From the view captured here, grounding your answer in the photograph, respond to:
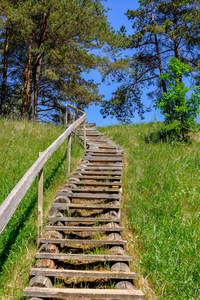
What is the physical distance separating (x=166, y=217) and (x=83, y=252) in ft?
5.39

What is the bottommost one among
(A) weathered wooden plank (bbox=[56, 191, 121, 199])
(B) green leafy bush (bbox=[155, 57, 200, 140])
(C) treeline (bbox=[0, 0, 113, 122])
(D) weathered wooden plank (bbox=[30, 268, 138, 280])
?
(D) weathered wooden plank (bbox=[30, 268, 138, 280])

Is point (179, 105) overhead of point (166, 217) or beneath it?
overhead

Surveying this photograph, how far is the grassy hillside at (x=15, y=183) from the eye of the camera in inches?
138

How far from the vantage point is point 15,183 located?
5367 mm

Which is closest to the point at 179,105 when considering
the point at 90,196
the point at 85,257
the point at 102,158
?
the point at 102,158

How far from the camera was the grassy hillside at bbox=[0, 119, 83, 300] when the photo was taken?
3.51 metres

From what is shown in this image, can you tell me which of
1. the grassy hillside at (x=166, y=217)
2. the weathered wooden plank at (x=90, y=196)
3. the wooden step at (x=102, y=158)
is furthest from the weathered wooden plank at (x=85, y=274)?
the wooden step at (x=102, y=158)

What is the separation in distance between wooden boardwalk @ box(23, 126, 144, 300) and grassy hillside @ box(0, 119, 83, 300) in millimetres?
219

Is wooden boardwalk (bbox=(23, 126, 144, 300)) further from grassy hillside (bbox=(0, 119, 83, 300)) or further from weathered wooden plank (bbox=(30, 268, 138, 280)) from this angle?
grassy hillside (bbox=(0, 119, 83, 300))

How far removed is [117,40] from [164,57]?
377cm

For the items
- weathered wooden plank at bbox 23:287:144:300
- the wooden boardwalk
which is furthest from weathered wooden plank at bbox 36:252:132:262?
weathered wooden plank at bbox 23:287:144:300

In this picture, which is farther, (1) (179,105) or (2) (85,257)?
(1) (179,105)

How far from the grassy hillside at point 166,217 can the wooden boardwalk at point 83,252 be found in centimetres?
32

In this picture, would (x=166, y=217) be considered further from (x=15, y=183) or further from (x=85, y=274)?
(x=15, y=183)
